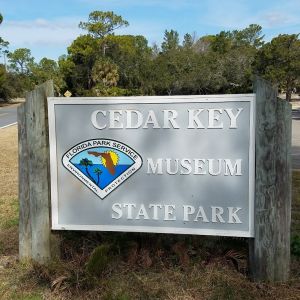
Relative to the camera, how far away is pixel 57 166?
12.9 feet

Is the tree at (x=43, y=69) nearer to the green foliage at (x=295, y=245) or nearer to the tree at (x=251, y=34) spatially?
the tree at (x=251, y=34)

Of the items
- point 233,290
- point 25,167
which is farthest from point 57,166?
point 233,290

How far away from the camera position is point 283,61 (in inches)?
1866

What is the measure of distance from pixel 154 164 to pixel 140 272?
35.1 inches

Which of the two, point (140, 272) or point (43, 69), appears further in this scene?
point (43, 69)

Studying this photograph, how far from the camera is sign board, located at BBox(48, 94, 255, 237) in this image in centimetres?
361

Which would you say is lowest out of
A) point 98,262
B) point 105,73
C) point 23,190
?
point 98,262

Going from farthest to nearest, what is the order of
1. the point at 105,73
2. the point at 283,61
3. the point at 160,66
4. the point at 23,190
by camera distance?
the point at 160,66
the point at 105,73
the point at 283,61
the point at 23,190

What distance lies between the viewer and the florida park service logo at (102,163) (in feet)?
12.4

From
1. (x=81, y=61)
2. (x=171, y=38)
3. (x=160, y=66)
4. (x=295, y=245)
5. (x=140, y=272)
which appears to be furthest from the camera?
(x=171, y=38)

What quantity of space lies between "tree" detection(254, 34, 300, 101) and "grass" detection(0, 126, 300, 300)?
1703 inches

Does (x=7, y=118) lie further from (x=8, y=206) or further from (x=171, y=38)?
(x=171, y=38)

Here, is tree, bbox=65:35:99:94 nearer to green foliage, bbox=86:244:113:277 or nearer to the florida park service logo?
the florida park service logo

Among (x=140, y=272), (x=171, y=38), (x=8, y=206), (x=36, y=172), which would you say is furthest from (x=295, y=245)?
(x=171, y=38)
